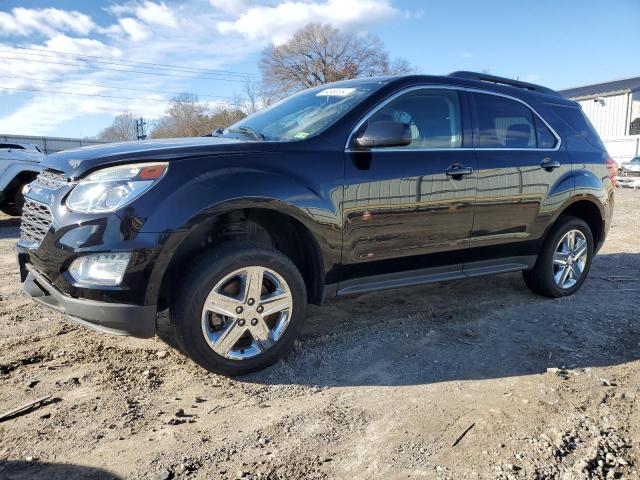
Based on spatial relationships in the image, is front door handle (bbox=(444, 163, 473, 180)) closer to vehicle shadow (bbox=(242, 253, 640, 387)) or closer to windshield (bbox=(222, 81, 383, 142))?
windshield (bbox=(222, 81, 383, 142))

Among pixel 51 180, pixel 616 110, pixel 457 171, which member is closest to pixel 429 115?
pixel 457 171

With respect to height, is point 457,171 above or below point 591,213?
above

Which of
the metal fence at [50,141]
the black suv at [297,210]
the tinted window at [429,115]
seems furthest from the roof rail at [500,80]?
the metal fence at [50,141]

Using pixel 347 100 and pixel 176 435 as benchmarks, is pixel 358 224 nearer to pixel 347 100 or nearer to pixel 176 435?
pixel 347 100

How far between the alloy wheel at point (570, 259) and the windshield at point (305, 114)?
2.48 m

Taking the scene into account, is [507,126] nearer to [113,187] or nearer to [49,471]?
[113,187]

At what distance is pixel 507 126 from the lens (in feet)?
14.6

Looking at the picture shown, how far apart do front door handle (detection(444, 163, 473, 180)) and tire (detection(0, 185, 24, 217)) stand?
8.50 meters

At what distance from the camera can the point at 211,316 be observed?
3.09 metres

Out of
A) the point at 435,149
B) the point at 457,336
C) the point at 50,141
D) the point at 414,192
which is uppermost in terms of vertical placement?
the point at 50,141

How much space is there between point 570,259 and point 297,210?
10.3ft

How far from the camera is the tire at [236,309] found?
2.95 m

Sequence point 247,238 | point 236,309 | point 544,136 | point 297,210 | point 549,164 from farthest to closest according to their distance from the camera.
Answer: point 544,136
point 549,164
point 247,238
point 297,210
point 236,309

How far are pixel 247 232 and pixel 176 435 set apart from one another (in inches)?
52.8
